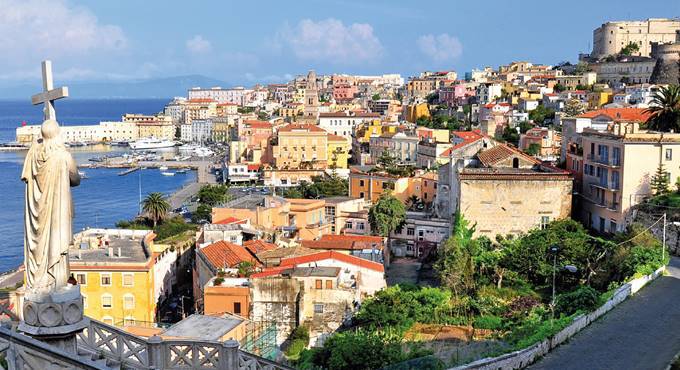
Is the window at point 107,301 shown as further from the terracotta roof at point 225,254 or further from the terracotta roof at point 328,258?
the terracotta roof at point 328,258

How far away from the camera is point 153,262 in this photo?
25.7 meters

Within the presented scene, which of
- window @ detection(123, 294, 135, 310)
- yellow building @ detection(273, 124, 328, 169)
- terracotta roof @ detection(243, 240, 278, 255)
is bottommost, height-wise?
window @ detection(123, 294, 135, 310)

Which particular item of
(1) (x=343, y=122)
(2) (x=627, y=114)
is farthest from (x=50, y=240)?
(1) (x=343, y=122)

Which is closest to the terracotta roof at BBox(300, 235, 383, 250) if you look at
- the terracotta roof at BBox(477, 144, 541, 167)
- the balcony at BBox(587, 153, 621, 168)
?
the terracotta roof at BBox(477, 144, 541, 167)

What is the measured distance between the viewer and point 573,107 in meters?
68.0

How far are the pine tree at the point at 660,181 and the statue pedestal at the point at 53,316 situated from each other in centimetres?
2300

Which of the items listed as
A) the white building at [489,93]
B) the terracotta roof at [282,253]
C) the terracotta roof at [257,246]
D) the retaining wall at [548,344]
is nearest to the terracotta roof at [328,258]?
the terracotta roof at [282,253]

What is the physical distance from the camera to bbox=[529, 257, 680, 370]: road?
41.1 ft

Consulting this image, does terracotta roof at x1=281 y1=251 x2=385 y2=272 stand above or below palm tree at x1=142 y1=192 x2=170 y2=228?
above

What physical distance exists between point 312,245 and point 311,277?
9085 mm

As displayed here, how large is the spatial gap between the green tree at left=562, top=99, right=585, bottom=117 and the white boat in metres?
81.4

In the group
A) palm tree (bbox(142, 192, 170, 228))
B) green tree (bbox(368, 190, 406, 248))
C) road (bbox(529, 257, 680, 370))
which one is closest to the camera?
road (bbox(529, 257, 680, 370))

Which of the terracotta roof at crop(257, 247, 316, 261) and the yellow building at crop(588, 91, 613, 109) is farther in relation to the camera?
the yellow building at crop(588, 91, 613, 109)

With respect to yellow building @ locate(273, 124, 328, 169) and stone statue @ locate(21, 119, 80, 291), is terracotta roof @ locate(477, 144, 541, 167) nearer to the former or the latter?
stone statue @ locate(21, 119, 80, 291)
